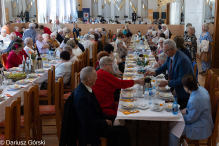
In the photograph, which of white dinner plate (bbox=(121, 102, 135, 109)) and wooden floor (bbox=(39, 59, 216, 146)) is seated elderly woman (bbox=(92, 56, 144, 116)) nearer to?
white dinner plate (bbox=(121, 102, 135, 109))

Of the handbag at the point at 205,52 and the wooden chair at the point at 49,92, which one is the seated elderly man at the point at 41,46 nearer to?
the wooden chair at the point at 49,92

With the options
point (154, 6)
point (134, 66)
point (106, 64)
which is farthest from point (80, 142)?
point (154, 6)

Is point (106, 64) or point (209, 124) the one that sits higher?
point (106, 64)

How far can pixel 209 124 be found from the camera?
279 cm

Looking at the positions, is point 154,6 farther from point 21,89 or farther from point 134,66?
point 21,89

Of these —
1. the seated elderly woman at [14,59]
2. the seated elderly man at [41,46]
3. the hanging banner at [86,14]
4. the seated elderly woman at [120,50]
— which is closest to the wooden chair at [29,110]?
the seated elderly woman at [14,59]

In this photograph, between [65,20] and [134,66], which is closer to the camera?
[134,66]

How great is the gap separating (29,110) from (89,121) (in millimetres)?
836

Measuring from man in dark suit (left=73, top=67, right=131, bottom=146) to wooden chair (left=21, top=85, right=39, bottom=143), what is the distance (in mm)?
645

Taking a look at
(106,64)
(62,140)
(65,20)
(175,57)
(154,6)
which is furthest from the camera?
(154,6)

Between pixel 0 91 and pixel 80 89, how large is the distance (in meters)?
1.46

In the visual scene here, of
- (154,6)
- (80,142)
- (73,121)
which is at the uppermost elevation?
(154,6)

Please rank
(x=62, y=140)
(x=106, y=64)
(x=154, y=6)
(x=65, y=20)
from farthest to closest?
(x=154, y=6) < (x=65, y=20) < (x=106, y=64) < (x=62, y=140)

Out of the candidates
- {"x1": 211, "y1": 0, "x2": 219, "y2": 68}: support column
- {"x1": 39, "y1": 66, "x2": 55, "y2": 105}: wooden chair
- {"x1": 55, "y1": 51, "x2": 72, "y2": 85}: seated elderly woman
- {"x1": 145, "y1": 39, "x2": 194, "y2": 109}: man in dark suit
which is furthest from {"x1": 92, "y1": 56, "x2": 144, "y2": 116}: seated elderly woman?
{"x1": 211, "y1": 0, "x2": 219, "y2": 68}: support column
